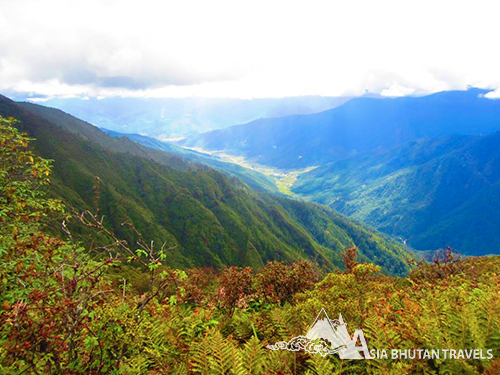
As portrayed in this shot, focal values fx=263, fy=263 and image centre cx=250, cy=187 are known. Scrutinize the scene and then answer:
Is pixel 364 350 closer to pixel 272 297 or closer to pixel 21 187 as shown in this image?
pixel 272 297

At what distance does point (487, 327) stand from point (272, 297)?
905 cm

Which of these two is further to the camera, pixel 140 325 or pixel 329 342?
pixel 329 342

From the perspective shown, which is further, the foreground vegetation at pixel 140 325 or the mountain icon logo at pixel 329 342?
the mountain icon logo at pixel 329 342

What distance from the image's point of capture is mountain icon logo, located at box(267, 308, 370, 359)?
18.0 ft

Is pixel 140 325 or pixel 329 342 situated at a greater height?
pixel 140 325

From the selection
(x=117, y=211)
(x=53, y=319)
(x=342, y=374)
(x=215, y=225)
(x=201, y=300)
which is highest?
(x=53, y=319)

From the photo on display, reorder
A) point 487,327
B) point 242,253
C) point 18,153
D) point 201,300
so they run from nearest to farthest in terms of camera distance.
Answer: point 487,327
point 18,153
point 201,300
point 242,253

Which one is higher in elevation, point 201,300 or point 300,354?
point 300,354

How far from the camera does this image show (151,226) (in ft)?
552

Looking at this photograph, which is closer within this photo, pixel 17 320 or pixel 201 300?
pixel 17 320

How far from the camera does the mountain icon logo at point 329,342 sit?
5.50m

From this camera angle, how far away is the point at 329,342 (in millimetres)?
6000

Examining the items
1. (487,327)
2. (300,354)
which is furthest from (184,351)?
(487,327)

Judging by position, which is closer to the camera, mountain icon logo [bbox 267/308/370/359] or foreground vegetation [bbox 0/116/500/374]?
foreground vegetation [bbox 0/116/500/374]
